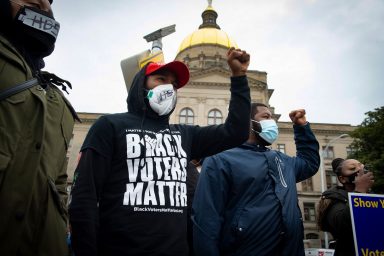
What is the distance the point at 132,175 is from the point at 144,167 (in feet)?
0.35

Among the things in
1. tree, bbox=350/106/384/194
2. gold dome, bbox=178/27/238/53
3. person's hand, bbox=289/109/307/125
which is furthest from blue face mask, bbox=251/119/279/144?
gold dome, bbox=178/27/238/53

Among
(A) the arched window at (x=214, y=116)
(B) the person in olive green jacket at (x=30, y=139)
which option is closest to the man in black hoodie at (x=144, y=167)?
(B) the person in olive green jacket at (x=30, y=139)

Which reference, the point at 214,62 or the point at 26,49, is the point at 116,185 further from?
the point at 214,62

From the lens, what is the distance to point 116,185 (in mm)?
2414

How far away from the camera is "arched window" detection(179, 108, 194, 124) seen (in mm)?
33297

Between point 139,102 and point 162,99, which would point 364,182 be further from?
point 139,102

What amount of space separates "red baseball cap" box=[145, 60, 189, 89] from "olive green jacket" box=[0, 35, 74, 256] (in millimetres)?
1136

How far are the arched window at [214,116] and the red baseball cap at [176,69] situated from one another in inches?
1192

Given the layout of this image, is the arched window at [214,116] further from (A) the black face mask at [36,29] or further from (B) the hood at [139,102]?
(A) the black face mask at [36,29]

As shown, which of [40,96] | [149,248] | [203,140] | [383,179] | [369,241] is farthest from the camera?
[383,179]

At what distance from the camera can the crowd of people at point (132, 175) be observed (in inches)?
71.3

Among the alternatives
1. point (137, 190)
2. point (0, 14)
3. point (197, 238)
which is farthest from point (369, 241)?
point (0, 14)

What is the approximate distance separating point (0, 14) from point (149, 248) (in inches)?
69.7

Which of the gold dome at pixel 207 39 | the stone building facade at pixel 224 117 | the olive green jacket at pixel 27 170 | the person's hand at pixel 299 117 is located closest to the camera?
the olive green jacket at pixel 27 170
